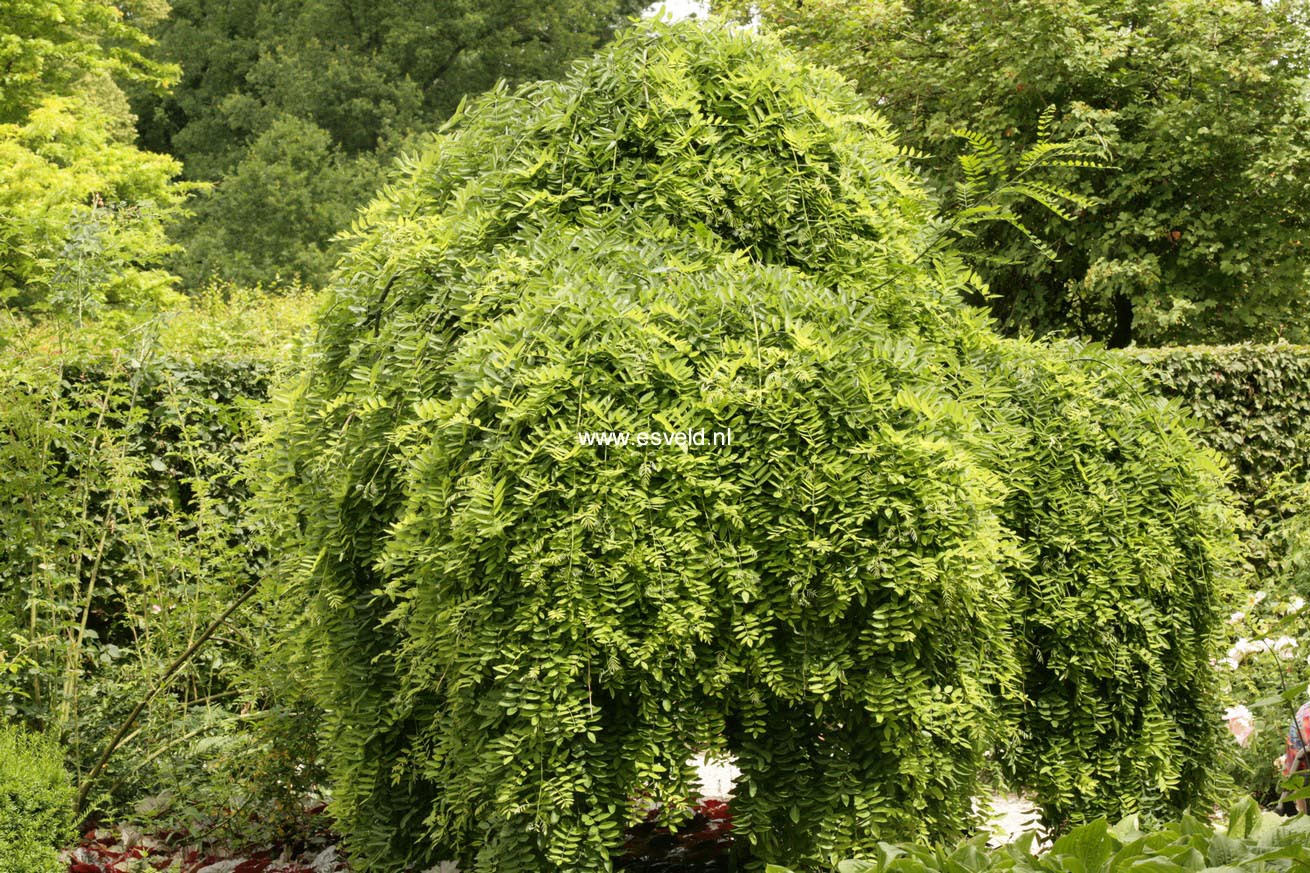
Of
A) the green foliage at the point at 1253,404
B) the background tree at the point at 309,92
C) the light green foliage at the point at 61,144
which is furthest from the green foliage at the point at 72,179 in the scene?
the green foliage at the point at 1253,404

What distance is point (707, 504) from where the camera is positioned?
8.75 ft

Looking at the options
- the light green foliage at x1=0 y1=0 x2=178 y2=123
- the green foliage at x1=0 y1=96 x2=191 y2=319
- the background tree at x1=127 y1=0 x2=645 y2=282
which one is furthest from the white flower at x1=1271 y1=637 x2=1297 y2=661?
the background tree at x1=127 y1=0 x2=645 y2=282

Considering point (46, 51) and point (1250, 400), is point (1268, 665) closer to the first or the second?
point (1250, 400)

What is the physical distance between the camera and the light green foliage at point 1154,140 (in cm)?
1120

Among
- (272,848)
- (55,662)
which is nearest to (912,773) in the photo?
(272,848)

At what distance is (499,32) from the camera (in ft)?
87.2

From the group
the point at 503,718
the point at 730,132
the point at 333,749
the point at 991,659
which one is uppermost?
the point at 730,132

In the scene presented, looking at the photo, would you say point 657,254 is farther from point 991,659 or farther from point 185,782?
point 185,782

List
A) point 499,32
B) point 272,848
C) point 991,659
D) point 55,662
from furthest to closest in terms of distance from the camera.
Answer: point 499,32 < point 55,662 < point 272,848 < point 991,659

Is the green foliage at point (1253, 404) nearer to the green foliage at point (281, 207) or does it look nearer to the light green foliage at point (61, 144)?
the light green foliage at point (61, 144)

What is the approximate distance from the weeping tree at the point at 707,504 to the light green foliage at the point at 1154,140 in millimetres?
8228

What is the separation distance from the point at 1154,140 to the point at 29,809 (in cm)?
1127

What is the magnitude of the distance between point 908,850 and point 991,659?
31.0 inches

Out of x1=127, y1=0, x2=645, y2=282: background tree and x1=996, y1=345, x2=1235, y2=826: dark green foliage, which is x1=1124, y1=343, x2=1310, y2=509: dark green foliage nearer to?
x1=996, y1=345, x2=1235, y2=826: dark green foliage
